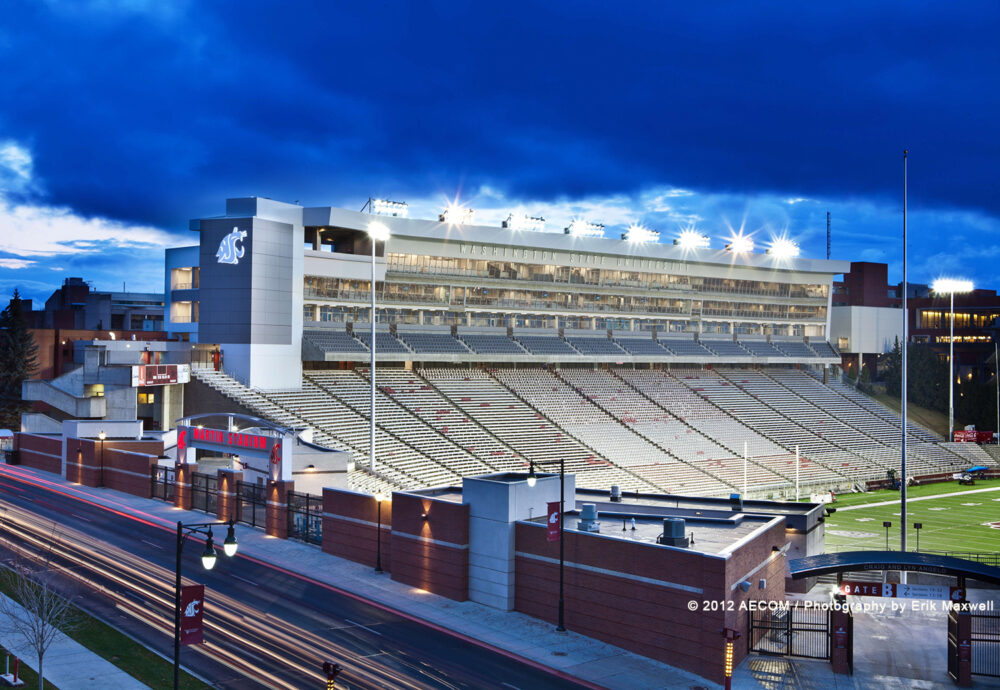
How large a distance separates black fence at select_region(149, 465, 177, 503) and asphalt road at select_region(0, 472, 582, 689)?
29.0 feet

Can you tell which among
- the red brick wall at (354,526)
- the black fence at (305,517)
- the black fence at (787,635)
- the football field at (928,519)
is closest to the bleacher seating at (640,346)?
the football field at (928,519)

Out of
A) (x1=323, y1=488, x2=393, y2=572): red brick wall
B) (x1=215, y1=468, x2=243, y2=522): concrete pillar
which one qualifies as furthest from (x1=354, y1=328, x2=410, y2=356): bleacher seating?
(x1=323, y1=488, x2=393, y2=572): red brick wall

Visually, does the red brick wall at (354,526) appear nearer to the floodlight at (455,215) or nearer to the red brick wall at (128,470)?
the red brick wall at (128,470)

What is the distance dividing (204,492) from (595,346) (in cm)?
4699

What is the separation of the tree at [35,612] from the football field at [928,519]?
3811 centimetres

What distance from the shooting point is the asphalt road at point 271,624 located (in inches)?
1027

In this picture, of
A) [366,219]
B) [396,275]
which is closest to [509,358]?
[396,275]

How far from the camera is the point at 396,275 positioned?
77.3 m

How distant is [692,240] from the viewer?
95750 millimetres

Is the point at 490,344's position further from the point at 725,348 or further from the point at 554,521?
the point at 554,521

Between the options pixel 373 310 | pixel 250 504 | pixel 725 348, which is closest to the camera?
pixel 250 504

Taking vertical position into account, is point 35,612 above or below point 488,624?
above

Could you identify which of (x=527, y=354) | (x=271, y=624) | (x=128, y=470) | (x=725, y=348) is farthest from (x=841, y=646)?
(x=725, y=348)

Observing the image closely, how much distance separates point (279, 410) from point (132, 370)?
33.2 feet
